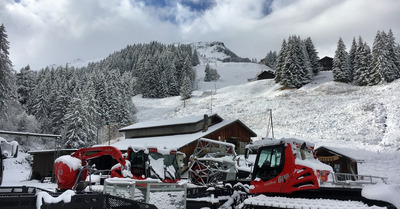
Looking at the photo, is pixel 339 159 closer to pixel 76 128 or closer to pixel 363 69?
pixel 76 128

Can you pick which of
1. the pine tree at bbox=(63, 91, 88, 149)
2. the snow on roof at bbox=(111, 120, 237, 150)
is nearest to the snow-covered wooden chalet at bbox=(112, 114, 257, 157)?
the snow on roof at bbox=(111, 120, 237, 150)

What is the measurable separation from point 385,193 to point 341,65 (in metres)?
69.3

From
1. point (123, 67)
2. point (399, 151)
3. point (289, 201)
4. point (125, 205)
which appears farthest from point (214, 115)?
point (123, 67)

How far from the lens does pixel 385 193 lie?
6.79m

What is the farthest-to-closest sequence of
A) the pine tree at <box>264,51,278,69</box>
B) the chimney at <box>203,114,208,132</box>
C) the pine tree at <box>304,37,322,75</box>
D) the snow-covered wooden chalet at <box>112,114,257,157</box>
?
1. the pine tree at <box>264,51,278,69</box>
2. the pine tree at <box>304,37,322,75</box>
3. the chimney at <box>203,114,208,132</box>
4. the snow-covered wooden chalet at <box>112,114,257,157</box>

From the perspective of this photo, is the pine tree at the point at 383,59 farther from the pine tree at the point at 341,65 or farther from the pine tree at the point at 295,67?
the pine tree at the point at 295,67

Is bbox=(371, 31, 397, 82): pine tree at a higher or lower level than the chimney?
higher

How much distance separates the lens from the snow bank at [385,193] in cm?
664

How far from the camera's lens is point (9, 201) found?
376 cm

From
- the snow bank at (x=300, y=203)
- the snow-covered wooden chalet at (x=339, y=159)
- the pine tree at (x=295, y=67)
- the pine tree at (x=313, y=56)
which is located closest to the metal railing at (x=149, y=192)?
the snow bank at (x=300, y=203)

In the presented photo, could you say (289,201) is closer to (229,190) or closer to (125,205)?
(229,190)

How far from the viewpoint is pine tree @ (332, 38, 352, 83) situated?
68.3 m

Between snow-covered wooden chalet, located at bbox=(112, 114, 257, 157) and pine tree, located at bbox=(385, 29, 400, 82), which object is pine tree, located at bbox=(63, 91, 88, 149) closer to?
snow-covered wooden chalet, located at bbox=(112, 114, 257, 157)

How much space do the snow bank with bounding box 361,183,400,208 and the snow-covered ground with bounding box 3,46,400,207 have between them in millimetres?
19727
